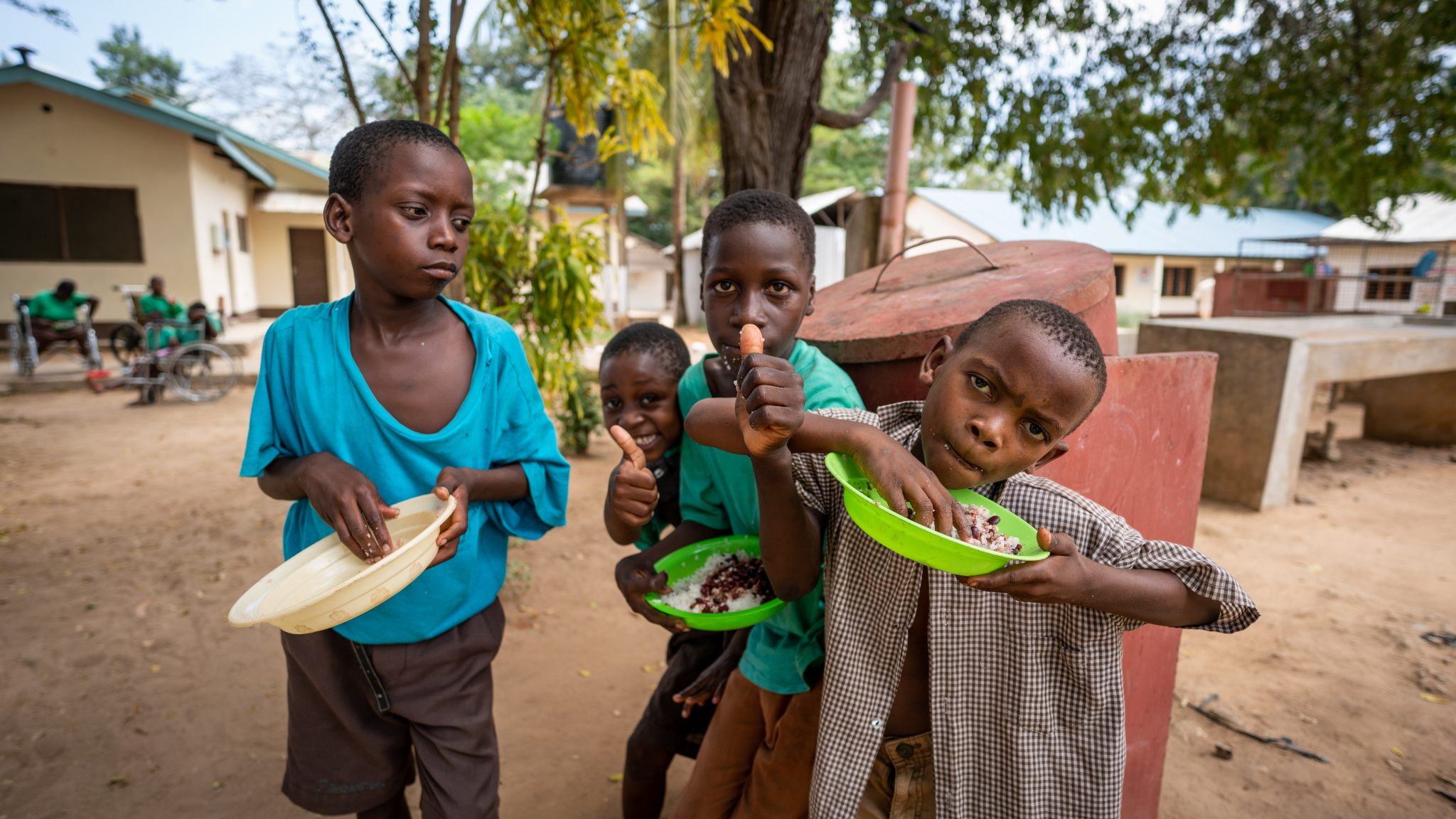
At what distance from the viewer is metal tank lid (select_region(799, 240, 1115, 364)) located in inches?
63.4

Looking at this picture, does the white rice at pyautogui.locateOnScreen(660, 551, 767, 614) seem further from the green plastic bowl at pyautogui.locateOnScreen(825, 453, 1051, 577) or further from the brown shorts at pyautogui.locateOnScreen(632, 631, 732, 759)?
the green plastic bowl at pyautogui.locateOnScreen(825, 453, 1051, 577)

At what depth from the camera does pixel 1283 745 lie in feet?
8.47

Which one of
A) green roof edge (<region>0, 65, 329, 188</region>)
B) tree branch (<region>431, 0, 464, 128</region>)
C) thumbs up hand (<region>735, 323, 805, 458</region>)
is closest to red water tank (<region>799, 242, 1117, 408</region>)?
thumbs up hand (<region>735, 323, 805, 458</region>)

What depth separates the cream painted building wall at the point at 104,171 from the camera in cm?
1062

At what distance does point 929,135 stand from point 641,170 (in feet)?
→ 63.0

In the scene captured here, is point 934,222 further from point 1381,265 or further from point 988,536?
point 988,536

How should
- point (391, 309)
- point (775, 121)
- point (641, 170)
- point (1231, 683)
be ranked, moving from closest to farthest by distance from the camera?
point (391, 309) < point (1231, 683) < point (775, 121) < point (641, 170)

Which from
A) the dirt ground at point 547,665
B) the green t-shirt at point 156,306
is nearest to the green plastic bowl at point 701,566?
the dirt ground at point 547,665

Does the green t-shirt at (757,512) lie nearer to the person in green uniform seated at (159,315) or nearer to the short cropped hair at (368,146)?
the short cropped hair at (368,146)

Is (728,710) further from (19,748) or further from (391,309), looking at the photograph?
(19,748)

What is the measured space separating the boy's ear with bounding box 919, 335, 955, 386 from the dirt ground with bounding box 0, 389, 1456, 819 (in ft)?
5.70

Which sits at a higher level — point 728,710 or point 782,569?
point 782,569

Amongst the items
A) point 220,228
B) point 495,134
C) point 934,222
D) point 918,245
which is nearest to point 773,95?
point 918,245

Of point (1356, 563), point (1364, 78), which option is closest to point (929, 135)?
point (1364, 78)
